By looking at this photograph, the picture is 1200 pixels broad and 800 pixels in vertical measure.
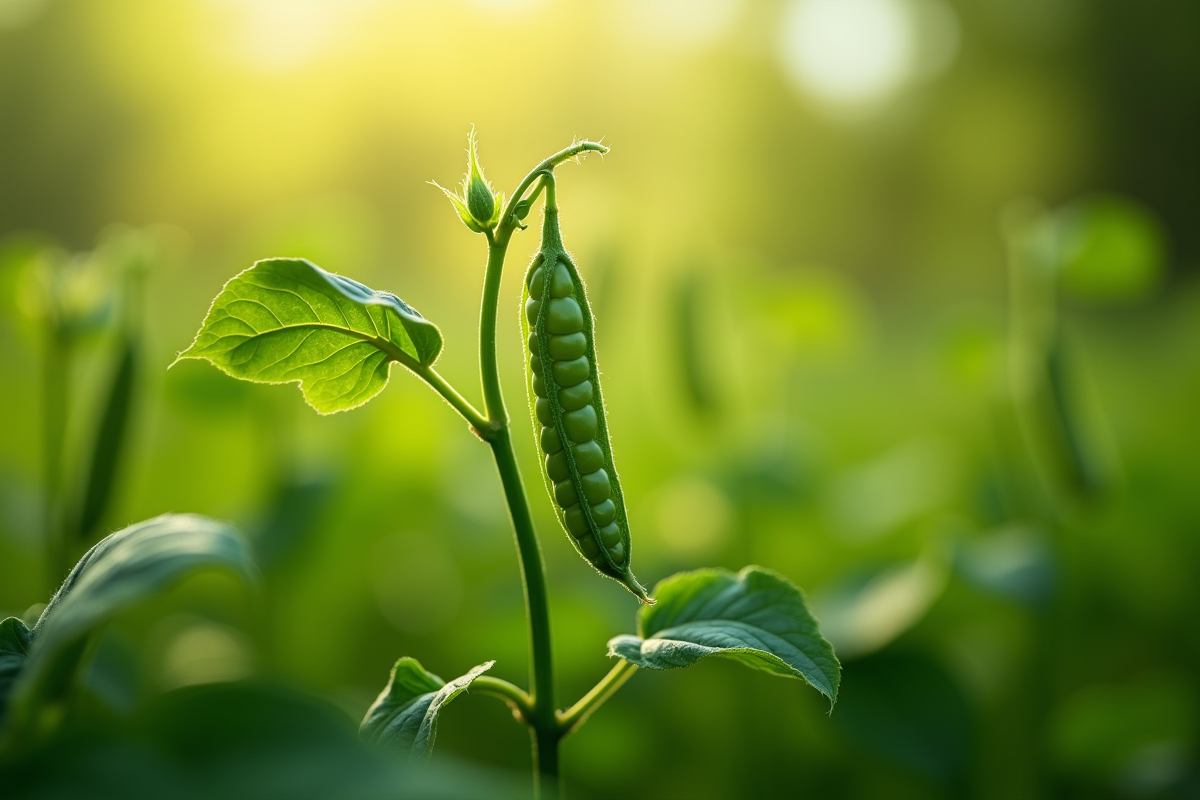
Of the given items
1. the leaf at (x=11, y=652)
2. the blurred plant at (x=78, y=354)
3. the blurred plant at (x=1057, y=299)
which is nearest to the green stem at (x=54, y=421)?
the blurred plant at (x=78, y=354)

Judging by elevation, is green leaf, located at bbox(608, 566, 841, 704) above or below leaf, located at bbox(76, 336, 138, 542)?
below

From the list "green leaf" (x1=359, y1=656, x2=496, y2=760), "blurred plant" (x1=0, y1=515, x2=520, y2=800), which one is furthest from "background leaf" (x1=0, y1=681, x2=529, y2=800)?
"green leaf" (x1=359, y1=656, x2=496, y2=760)

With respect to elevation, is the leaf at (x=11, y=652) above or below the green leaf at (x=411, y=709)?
above

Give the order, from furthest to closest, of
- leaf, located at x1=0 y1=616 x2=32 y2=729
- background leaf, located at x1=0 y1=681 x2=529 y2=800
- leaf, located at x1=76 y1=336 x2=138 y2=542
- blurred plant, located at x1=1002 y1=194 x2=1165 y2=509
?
blurred plant, located at x1=1002 y1=194 x2=1165 y2=509 < leaf, located at x1=76 y1=336 x2=138 y2=542 < leaf, located at x1=0 y1=616 x2=32 y2=729 < background leaf, located at x1=0 y1=681 x2=529 y2=800

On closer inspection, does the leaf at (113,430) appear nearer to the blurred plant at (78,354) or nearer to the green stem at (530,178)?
the blurred plant at (78,354)

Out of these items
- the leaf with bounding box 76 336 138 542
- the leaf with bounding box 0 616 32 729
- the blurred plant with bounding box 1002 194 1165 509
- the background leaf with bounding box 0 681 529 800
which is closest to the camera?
the background leaf with bounding box 0 681 529 800

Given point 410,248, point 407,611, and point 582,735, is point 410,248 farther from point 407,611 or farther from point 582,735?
point 582,735

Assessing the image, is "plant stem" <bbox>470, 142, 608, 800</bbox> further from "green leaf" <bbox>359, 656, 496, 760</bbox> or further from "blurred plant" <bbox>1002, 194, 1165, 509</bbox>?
"blurred plant" <bbox>1002, 194, 1165, 509</bbox>
